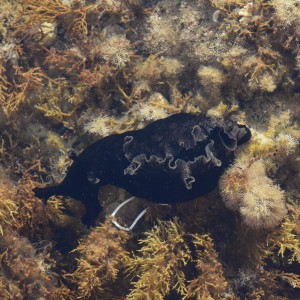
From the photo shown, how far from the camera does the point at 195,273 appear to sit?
5328 mm

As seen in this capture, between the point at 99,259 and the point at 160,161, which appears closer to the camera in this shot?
the point at 160,161

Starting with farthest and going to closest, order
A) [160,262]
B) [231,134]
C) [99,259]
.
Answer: [99,259] → [160,262] → [231,134]

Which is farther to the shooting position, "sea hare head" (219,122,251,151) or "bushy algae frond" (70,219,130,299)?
"bushy algae frond" (70,219,130,299)

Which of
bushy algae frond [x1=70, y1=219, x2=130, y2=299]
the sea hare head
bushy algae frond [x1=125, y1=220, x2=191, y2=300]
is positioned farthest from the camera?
bushy algae frond [x1=70, y1=219, x2=130, y2=299]

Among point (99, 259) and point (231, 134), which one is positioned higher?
point (231, 134)

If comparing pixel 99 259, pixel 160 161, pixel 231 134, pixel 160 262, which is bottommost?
pixel 99 259

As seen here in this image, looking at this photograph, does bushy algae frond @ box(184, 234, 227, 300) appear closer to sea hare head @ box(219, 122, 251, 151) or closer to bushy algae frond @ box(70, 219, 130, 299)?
bushy algae frond @ box(70, 219, 130, 299)

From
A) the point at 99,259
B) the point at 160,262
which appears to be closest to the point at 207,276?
the point at 160,262

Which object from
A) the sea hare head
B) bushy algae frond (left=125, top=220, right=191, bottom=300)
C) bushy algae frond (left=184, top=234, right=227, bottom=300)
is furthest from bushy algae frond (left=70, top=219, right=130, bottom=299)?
the sea hare head

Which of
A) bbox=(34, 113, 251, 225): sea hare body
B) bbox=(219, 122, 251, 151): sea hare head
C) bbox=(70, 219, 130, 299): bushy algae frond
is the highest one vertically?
bbox=(219, 122, 251, 151): sea hare head

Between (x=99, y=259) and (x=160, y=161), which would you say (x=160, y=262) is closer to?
(x=99, y=259)

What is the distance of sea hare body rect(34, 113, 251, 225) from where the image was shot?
185 inches

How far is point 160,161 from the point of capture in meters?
4.73

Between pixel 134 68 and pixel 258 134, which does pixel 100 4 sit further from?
pixel 258 134
